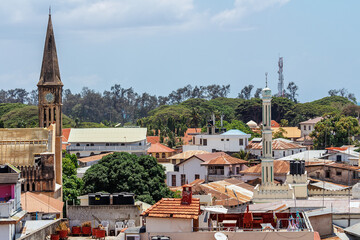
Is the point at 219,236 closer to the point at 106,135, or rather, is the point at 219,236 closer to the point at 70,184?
the point at 70,184

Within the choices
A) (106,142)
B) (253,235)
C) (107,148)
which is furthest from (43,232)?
Answer: (106,142)

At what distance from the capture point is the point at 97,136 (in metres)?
107

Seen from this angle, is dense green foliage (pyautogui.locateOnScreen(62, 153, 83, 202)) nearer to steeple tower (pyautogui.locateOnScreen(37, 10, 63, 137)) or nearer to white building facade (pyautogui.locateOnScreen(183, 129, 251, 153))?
steeple tower (pyautogui.locateOnScreen(37, 10, 63, 137))

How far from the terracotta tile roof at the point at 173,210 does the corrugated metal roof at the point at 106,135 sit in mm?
80579

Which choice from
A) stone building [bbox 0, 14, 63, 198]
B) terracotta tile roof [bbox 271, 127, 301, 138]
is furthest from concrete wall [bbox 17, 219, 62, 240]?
terracotta tile roof [bbox 271, 127, 301, 138]

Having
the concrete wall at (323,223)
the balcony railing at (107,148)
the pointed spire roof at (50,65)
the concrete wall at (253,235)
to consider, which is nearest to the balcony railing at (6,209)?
the concrete wall at (253,235)

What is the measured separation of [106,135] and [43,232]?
3181 inches

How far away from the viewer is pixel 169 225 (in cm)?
2370

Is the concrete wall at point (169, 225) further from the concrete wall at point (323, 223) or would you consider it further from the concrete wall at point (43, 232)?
the concrete wall at point (323, 223)

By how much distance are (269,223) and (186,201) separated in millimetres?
3090

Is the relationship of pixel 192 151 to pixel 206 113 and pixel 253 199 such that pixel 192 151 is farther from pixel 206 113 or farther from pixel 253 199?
pixel 206 113

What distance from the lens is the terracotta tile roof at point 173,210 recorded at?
936 inches

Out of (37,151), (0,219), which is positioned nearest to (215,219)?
(0,219)

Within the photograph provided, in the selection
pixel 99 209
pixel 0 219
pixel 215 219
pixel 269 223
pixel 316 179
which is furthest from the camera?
pixel 316 179
